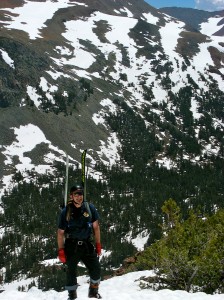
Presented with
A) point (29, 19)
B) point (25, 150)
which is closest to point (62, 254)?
point (25, 150)

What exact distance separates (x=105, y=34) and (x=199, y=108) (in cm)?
6364

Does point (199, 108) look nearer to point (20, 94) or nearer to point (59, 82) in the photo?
point (59, 82)

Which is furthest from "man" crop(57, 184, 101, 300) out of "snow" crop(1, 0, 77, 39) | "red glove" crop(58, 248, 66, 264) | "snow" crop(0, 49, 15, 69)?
"snow" crop(1, 0, 77, 39)

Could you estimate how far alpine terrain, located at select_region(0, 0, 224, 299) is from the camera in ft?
224

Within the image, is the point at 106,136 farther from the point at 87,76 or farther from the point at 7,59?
the point at 7,59

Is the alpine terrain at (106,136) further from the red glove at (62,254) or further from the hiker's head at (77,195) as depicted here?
the hiker's head at (77,195)

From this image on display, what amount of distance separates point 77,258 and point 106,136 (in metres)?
108

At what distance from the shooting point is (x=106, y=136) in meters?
118

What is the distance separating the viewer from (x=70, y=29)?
18025 centimetres

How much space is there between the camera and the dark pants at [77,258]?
35.3 ft

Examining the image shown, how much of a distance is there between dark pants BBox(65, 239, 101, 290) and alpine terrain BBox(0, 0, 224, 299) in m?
4.97

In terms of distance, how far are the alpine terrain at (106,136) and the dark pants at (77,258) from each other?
497cm

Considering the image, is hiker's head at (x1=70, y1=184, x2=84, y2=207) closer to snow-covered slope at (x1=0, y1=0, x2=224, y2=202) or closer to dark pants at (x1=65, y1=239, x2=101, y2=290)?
dark pants at (x1=65, y1=239, x2=101, y2=290)

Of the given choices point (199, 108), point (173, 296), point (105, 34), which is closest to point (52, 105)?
point (199, 108)
